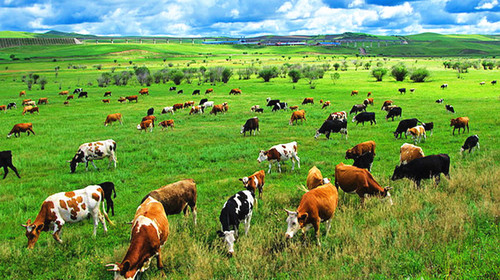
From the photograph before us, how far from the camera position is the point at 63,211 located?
25.9ft

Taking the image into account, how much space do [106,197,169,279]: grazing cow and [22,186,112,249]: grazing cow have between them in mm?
2575

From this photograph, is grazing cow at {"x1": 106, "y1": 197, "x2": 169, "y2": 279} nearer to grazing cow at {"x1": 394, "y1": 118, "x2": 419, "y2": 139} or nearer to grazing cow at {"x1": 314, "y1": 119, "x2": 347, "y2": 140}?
grazing cow at {"x1": 314, "y1": 119, "x2": 347, "y2": 140}

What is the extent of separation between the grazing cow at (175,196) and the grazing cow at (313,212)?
3.11m

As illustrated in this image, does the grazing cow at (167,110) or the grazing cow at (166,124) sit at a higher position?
the grazing cow at (167,110)

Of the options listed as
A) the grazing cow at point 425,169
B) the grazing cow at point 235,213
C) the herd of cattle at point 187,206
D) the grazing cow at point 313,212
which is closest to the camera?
the herd of cattle at point 187,206

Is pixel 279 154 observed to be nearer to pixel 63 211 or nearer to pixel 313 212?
pixel 313 212

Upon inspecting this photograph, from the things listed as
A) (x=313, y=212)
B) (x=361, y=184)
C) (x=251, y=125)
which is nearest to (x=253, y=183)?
(x=361, y=184)

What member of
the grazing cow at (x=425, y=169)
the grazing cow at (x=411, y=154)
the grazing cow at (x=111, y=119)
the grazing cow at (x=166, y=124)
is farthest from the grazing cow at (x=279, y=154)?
the grazing cow at (x=111, y=119)

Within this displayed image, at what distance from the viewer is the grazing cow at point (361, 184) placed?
8527 mm

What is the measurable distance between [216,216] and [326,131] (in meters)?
13.0

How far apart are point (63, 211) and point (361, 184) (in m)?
8.30

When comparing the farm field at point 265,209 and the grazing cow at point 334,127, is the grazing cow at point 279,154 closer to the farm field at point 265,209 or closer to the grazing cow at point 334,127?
the farm field at point 265,209

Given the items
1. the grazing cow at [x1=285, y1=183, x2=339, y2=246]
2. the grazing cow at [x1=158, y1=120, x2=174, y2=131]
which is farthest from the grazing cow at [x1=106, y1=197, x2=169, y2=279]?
the grazing cow at [x1=158, y1=120, x2=174, y2=131]

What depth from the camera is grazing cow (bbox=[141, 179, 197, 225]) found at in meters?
8.00
